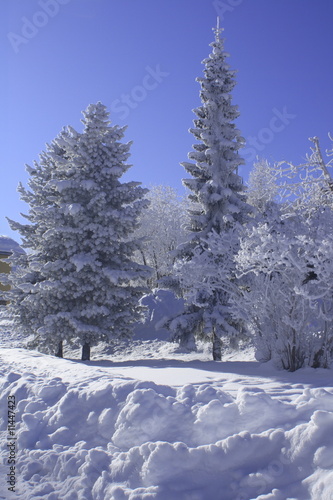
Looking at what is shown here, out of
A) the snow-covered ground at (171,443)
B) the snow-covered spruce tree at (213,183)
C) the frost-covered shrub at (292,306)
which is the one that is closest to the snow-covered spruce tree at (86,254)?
the snow-covered spruce tree at (213,183)

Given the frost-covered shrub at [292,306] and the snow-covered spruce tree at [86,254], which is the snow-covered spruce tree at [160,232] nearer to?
the snow-covered spruce tree at [86,254]

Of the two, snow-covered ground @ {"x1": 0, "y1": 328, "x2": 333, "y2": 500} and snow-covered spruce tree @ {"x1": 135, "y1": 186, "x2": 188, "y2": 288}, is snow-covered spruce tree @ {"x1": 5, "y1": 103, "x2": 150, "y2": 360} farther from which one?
snow-covered spruce tree @ {"x1": 135, "y1": 186, "x2": 188, "y2": 288}

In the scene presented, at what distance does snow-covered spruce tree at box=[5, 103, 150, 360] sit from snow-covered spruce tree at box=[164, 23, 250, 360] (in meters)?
2.05

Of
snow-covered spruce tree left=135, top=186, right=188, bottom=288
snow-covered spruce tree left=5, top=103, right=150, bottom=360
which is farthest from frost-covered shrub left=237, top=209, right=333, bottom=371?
snow-covered spruce tree left=135, top=186, right=188, bottom=288

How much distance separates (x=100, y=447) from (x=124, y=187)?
11.4 meters

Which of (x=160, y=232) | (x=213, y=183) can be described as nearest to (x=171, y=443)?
(x=213, y=183)

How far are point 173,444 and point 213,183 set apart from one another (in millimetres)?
11213

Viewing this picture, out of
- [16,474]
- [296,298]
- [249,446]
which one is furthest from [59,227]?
[249,446]

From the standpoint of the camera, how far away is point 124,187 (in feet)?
48.6

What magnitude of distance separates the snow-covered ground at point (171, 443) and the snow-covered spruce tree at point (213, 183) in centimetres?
768

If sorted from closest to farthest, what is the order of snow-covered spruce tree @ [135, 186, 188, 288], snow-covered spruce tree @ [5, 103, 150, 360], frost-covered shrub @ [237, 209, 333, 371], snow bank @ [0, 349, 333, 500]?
snow bank @ [0, 349, 333, 500] → frost-covered shrub @ [237, 209, 333, 371] → snow-covered spruce tree @ [5, 103, 150, 360] → snow-covered spruce tree @ [135, 186, 188, 288]

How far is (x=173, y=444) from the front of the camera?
3.99m

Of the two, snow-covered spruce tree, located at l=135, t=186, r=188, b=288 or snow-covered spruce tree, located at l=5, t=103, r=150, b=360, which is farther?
snow-covered spruce tree, located at l=135, t=186, r=188, b=288

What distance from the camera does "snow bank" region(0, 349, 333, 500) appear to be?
3.48 meters
